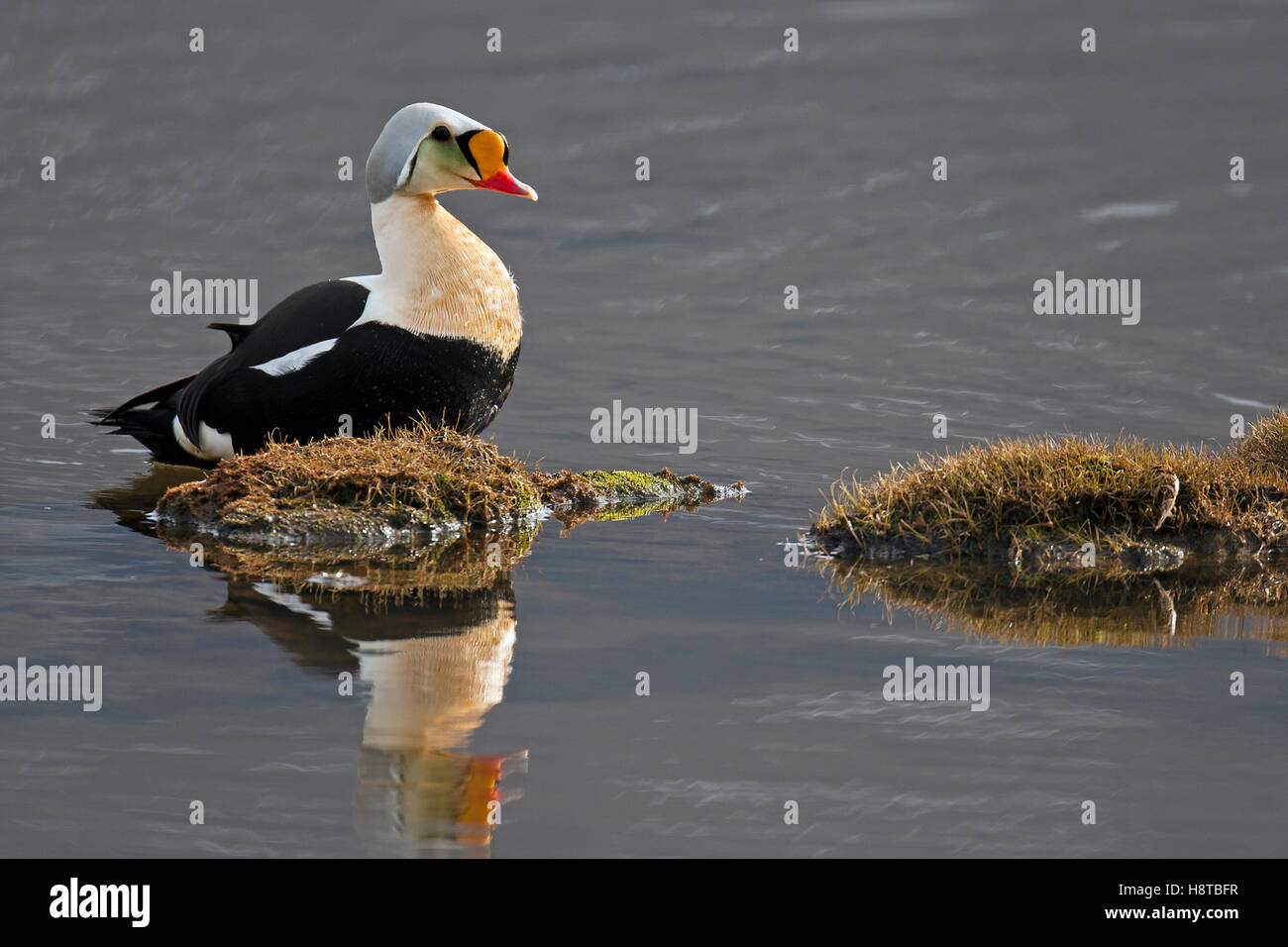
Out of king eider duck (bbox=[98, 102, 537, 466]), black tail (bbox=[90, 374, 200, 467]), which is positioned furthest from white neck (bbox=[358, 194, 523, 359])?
black tail (bbox=[90, 374, 200, 467])

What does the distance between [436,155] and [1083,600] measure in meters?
5.54

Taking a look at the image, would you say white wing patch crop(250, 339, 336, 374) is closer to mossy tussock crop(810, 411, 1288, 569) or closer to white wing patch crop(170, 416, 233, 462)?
white wing patch crop(170, 416, 233, 462)

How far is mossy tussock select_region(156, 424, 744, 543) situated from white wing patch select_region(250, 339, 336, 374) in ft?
1.85

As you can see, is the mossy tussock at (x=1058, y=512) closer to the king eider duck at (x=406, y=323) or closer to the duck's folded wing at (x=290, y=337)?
the king eider duck at (x=406, y=323)

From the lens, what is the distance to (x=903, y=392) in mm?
21188

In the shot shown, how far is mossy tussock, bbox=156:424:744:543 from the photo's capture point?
1139 centimetres

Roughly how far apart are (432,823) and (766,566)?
194 inches

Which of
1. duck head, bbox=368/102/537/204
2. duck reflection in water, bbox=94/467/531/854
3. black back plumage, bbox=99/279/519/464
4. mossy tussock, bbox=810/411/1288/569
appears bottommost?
duck reflection in water, bbox=94/467/531/854

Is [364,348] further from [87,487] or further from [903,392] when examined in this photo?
[903,392]

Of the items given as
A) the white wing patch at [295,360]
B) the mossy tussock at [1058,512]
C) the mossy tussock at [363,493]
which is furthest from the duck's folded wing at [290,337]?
the mossy tussock at [1058,512]

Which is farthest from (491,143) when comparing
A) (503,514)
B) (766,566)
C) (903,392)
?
(903,392)

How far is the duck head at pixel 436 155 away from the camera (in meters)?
12.1

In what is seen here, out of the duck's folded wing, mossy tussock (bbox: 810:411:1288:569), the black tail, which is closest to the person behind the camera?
mossy tussock (bbox: 810:411:1288:569)

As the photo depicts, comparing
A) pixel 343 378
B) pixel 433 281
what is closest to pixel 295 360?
pixel 343 378
